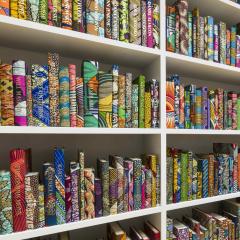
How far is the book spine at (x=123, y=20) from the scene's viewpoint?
90 centimetres

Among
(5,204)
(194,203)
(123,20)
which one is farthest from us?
(194,203)

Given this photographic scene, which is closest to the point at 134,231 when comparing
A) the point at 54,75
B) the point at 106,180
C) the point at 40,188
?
the point at 106,180

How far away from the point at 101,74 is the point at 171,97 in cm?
34

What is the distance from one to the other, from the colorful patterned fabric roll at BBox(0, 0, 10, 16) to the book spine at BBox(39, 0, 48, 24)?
0.32ft

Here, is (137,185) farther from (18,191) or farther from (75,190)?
(18,191)

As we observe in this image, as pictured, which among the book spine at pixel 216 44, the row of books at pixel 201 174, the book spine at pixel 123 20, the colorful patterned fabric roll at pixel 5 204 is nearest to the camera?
the colorful patterned fabric roll at pixel 5 204

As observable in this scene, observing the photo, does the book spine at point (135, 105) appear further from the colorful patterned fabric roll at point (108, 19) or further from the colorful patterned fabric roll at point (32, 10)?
the colorful patterned fabric roll at point (32, 10)

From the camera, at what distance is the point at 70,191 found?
0.80 m

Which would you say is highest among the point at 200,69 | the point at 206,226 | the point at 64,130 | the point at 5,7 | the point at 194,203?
the point at 5,7

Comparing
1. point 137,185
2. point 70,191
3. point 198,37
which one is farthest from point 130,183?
point 198,37

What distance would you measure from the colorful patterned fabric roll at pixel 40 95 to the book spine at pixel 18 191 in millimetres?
123

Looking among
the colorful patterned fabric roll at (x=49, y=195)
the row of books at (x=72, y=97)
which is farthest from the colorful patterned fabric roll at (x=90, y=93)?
the colorful patterned fabric roll at (x=49, y=195)

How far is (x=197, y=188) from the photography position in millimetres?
1076

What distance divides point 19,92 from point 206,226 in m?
1.06
